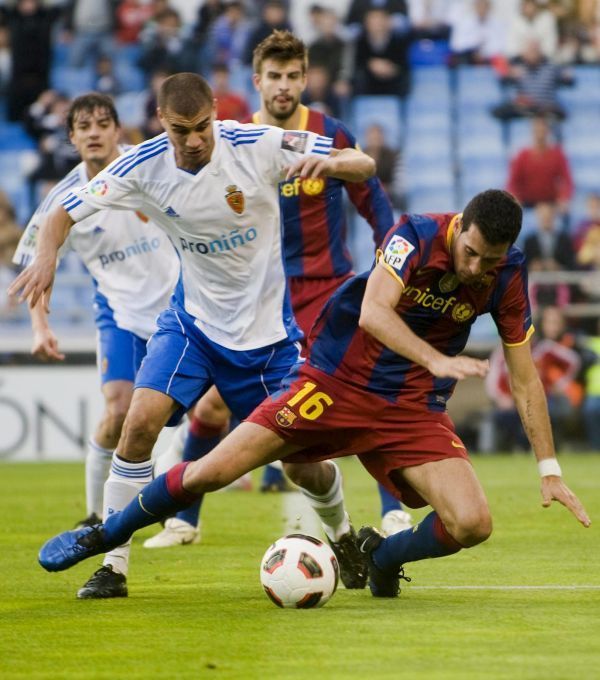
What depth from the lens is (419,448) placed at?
6.05m

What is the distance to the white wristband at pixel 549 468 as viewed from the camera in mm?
5883

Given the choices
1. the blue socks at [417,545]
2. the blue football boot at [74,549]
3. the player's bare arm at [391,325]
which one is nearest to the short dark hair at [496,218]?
the player's bare arm at [391,325]

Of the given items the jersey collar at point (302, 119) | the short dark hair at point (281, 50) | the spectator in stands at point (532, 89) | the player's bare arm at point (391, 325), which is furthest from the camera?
the spectator in stands at point (532, 89)

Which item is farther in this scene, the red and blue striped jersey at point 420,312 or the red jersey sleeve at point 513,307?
the red jersey sleeve at point 513,307

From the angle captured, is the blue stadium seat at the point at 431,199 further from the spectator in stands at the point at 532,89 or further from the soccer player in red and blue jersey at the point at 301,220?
the soccer player in red and blue jersey at the point at 301,220

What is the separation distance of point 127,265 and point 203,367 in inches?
93.6

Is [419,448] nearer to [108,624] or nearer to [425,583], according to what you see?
[425,583]

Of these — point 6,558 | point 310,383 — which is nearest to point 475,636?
point 310,383

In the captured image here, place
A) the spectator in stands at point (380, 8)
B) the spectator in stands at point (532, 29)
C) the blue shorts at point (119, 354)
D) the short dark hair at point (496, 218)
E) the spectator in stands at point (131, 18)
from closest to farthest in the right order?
the short dark hair at point (496, 218), the blue shorts at point (119, 354), the spectator in stands at point (380, 8), the spectator in stands at point (532, 29), the spectator in stands at point (131, 18)

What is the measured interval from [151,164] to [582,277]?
1244 cm

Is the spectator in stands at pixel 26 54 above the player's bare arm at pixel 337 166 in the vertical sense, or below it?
below

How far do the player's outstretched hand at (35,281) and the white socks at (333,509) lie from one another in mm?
1561

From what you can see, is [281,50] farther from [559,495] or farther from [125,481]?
[559,495]

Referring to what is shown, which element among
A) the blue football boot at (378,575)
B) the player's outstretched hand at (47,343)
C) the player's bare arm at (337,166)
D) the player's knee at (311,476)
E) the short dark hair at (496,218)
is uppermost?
the player's bare arm at (337,166)
